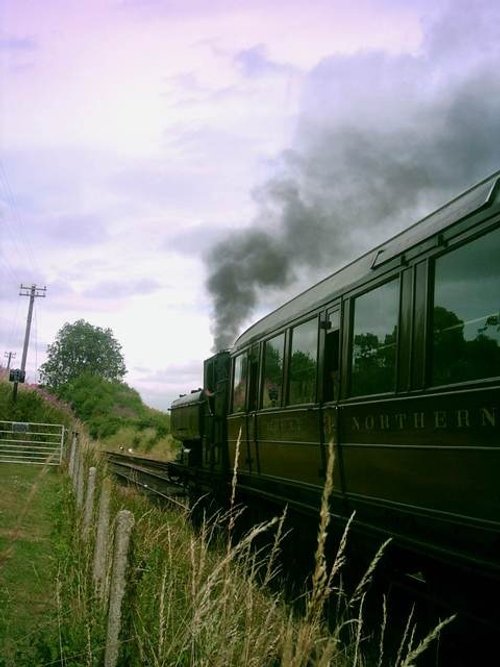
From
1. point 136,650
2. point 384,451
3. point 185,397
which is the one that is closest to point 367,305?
point 384,451

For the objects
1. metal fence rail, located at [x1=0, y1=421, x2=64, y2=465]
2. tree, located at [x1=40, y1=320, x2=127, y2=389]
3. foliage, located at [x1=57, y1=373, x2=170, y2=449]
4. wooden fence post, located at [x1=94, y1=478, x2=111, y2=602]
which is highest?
tree, located at [x1=40, y1=320, x2=127, y2=389]

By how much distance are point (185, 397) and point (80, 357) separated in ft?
309

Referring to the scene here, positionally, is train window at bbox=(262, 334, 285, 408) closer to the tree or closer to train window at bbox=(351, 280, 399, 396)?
train window at bbox=(351, 280, 399, 396)

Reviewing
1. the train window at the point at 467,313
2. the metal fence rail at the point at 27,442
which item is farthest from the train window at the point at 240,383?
the metal fence rail at the point at 27,442

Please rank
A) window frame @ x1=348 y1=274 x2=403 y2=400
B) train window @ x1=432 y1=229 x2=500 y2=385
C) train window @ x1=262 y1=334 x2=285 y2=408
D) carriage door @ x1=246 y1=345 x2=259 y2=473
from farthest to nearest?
carriage door @ x1=246 y1=345 x2=259 y2=473, train window @ x1=262 y1=334 x2=285 y2=408, window frame @ x1=348 y1=274 x2=403 y2=400, train window @ x1=432 y1=229 x2=500 y2=385

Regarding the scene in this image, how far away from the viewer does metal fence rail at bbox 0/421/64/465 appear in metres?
23.0

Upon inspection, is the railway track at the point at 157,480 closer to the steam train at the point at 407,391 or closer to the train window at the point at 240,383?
the train window at the point at 240,383

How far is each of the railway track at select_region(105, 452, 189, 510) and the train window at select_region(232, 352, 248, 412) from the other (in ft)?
6.17

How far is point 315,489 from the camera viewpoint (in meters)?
7.71

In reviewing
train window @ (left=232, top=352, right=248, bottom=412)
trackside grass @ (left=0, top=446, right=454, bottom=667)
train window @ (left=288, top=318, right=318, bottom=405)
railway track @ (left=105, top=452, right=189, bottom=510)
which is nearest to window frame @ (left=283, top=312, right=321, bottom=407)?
train window @ (left=288, top=318, right=318, bottom=405)

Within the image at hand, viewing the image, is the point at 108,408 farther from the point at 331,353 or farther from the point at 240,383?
the point at 331,353

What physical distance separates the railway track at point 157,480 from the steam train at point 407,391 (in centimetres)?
478

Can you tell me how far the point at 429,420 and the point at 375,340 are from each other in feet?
4.29

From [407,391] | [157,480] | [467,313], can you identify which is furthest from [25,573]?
[157,480]
